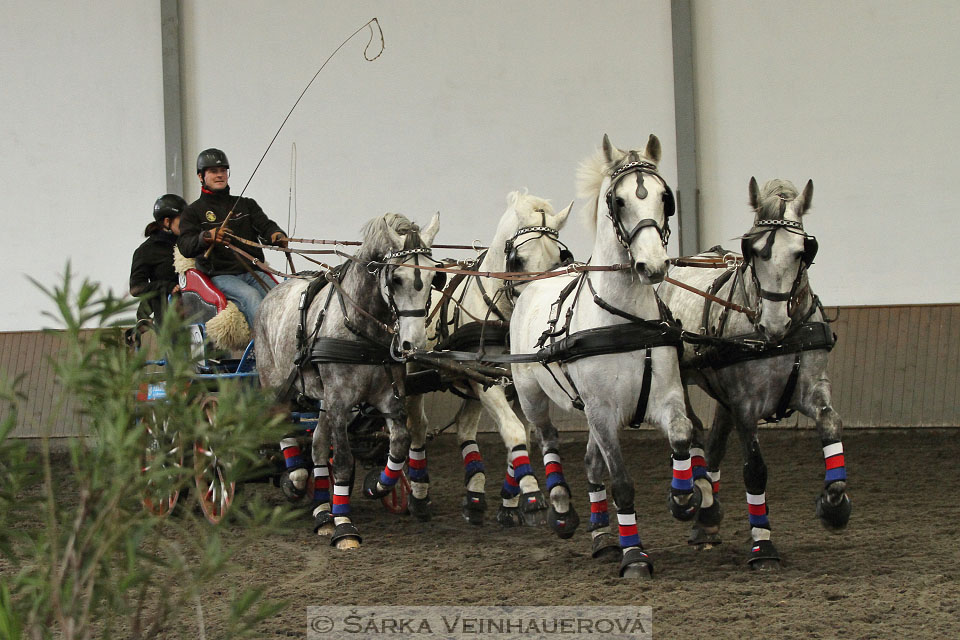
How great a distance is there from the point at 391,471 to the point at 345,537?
1.53ft

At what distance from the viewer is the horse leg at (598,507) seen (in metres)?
5.10

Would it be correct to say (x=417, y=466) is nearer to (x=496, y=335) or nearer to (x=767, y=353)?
(x=496, y=335)

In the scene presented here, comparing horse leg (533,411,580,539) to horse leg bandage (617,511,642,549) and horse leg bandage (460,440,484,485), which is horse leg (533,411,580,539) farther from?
horse leg bandage (460,440,484,485)

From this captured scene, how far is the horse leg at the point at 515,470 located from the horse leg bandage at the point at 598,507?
556 mm

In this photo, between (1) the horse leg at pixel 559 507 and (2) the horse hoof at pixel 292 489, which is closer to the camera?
(1) the horse leg at pixel 559 507

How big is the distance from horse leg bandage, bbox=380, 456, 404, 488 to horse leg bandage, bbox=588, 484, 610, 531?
1255mm

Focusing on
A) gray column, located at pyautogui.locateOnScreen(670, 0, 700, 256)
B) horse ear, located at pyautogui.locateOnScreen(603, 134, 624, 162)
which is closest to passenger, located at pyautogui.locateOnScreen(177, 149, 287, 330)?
horse ear, located at pyautogui.locateOnScreen(603, 134, 624, 162)

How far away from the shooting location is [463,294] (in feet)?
21.2

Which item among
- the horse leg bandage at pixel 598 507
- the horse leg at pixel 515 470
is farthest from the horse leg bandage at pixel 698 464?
→ the horse leg at pixel 515 470

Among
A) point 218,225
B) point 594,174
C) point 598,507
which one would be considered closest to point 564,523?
point 598,507

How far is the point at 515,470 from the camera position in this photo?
591cm

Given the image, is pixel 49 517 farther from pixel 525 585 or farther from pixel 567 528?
pixel 567 528

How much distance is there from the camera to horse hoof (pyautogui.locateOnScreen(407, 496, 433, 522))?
21.6 feet

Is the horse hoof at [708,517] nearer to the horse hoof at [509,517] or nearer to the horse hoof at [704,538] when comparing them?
the horse hoof at [704,538]
